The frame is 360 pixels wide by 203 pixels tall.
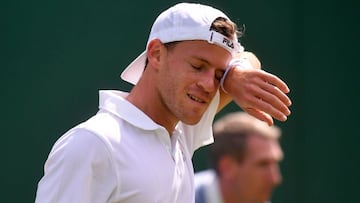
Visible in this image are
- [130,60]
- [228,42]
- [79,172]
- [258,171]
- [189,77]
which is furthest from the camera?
[130,60]

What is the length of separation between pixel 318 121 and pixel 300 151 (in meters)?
0.21

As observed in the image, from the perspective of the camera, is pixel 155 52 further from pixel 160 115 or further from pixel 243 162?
pixel 243 162

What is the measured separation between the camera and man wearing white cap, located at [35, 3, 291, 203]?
271 centimetres

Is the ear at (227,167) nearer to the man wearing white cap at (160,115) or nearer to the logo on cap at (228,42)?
the man wearing white cap at (160,115)

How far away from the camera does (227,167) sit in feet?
8.50

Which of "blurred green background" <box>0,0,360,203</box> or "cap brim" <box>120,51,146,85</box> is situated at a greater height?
"cap brim" <box>120,51,146,85</box>

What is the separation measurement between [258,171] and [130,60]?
244cm

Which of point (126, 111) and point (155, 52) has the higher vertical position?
point (155, 52)

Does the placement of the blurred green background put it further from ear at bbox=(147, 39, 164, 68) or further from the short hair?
the short hair

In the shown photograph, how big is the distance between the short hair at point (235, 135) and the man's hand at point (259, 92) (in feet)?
0.50

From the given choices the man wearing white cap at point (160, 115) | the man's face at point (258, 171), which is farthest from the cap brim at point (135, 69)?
the man's face at point (258, 171)

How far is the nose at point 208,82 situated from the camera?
9.48 ft

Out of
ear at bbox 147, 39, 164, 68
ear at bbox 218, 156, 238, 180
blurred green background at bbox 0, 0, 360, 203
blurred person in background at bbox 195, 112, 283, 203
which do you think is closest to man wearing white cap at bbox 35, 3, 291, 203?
ear at bbox 147, 39, 164, 68

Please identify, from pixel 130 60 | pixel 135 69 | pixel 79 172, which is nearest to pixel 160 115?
pixel 135 69
